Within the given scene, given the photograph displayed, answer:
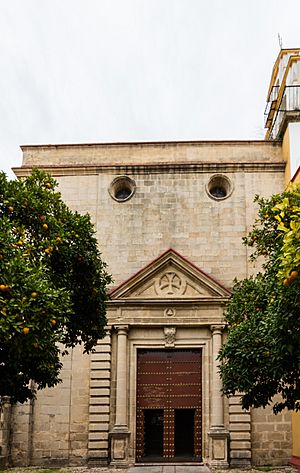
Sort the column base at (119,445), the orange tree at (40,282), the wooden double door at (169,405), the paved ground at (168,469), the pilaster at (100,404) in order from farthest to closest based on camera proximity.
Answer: the wooden double door at (169,405) < the pilaster at (100,404) < the column base at (119,445) < the paved ground at (168,469) < the orange tree at (40,282)

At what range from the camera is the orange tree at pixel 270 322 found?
10508 mm

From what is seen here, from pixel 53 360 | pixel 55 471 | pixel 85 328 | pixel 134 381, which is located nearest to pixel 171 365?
pixel 134 381

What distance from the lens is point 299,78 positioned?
903 inches

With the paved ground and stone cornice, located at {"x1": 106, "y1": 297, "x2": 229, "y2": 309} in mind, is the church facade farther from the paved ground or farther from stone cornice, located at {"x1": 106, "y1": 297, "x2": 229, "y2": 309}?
the paved ground

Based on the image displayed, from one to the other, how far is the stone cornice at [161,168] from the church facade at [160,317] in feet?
0.11

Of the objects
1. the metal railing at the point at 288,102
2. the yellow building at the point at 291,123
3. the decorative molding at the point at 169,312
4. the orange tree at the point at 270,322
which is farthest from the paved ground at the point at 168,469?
the metal railing at the point at 288,102

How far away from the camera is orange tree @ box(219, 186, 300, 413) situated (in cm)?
1051

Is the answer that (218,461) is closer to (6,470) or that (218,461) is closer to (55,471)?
(55,471)

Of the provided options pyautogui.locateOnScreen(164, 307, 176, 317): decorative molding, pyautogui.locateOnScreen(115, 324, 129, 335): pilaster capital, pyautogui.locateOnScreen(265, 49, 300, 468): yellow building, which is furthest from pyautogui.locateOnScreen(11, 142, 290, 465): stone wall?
pyautogui.locateOnScreen(164, 307, 176, 317): decorative molding

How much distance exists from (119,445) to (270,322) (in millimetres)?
9662

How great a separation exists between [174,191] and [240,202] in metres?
2.20

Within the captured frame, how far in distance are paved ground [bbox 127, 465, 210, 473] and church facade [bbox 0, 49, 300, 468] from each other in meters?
0.53

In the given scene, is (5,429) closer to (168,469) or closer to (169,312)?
(168,469)

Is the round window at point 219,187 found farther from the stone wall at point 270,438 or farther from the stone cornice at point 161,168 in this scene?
the stone wall at point 270,438
